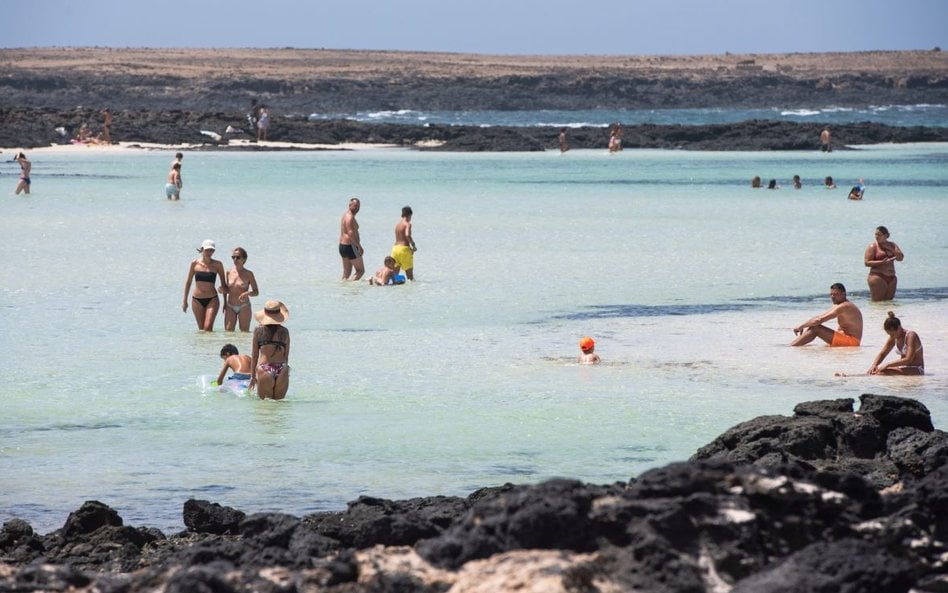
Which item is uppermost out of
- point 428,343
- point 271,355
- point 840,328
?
point 840,328

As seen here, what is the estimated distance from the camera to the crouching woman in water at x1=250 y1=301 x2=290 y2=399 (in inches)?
453

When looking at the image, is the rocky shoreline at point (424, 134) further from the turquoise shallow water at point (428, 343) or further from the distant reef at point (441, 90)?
the turquoise shallow water at point (428, 343)

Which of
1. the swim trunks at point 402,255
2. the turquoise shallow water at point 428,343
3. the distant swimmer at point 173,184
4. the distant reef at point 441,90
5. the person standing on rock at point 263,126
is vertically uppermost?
the distant reef at point 441,90

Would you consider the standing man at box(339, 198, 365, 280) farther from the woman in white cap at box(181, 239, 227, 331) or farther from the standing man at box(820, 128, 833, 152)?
the standing man at box(820, 128, 833, 152)

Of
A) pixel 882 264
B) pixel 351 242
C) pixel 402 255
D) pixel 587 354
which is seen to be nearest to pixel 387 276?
pixel 402 255

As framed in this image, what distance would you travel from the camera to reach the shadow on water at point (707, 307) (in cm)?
1655

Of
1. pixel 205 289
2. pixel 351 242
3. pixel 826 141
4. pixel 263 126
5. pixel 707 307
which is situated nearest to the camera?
pixel 205 289

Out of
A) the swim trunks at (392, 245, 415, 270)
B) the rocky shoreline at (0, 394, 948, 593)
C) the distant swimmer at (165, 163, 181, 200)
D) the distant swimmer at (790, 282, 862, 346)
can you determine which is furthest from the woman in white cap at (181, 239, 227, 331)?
the distant swimmer at (165, 163, 181, 200)

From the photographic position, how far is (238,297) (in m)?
15.1

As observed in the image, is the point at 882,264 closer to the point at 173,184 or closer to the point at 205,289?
the point at 205,289

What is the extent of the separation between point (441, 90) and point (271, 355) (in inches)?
3869

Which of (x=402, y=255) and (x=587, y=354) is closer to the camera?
(x=587, y=354)

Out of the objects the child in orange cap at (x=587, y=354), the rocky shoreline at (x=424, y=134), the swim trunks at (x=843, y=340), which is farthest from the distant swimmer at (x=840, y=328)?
the rocky shoreline at (x=424, y=134)

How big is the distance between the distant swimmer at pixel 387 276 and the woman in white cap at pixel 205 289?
3.69m
